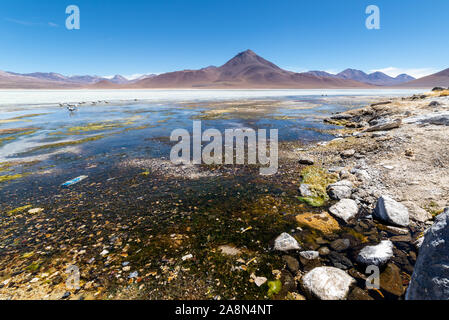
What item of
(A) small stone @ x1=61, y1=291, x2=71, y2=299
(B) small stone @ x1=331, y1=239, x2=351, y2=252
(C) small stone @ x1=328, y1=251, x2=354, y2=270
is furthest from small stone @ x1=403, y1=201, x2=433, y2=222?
(A) small stone @ x1=61, y1=291, x2=71, y2=299

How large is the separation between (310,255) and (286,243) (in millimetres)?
499

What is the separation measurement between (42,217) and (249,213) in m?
5.66

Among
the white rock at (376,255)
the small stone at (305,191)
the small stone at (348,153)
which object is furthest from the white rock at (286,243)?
the small stone at (348,153)

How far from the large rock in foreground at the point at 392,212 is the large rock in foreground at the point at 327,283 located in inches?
93.9

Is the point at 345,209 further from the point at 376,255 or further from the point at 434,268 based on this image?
the point at 434,268

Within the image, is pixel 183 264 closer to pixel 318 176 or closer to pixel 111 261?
pixel 111 261

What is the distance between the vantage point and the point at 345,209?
5.37 meters

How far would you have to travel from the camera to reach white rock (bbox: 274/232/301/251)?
14.0 ft

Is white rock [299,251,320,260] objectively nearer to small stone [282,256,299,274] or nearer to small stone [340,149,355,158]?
small stone [282,256,299,274]

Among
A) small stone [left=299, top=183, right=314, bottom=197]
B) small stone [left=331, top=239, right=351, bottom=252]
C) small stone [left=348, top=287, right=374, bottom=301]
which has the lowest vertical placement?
small stone [left=348, top=287, right=374, bottom=301]

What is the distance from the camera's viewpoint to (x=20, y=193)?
6867mm

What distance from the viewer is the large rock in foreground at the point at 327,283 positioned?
3.14 metres

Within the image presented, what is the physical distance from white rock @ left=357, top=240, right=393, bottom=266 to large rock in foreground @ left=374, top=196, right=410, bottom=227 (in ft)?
3.93
